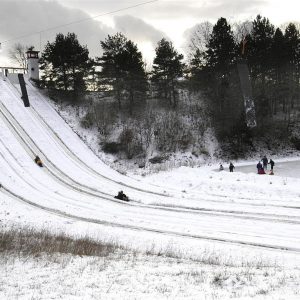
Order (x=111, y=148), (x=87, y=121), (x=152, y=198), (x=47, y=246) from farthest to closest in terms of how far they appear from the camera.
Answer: (x=87, y=121) < (x=111, y=148) < (x=152, y=198) < (x=47, y=246)

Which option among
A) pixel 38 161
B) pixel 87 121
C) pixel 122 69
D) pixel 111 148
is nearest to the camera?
pixel 38 161

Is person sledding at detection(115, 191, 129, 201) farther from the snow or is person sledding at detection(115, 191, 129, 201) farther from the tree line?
the tree line

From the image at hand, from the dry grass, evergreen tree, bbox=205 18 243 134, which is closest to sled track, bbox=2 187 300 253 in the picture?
the dry grass

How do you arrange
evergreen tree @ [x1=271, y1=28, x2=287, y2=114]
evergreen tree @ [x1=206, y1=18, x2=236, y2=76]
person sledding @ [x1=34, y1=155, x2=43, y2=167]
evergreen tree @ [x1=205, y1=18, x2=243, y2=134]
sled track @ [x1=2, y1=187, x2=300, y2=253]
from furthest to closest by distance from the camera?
evergreen tree @ [x1=271, y1=28, x2=287, y2=114], evergreen tree @ [x1=206, y1=18, x2=236, y2=76], evergreen tree @ [x1=205, y1=18, x2=243, y2=134], person sledding @ [x1=34, y1=155, x2=43, y2=167], sled track @ [x1=2, y1=187, x2=300, y2=253]

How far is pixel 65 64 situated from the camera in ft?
156

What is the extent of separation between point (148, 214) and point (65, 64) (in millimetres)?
31051

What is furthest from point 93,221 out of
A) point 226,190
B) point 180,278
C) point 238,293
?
point 238,293

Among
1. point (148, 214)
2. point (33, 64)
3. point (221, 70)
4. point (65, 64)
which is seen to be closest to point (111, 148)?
point (65, 64)

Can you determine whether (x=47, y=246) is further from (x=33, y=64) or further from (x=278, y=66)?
(x=33, y=64)

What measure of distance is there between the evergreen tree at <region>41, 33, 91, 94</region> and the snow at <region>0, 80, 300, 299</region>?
37.4 feet

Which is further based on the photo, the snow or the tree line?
the tree line

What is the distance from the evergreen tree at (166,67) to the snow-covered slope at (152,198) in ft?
48.5

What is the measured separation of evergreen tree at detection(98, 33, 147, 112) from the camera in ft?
155

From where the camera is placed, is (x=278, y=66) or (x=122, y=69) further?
(x=278, y=66)
